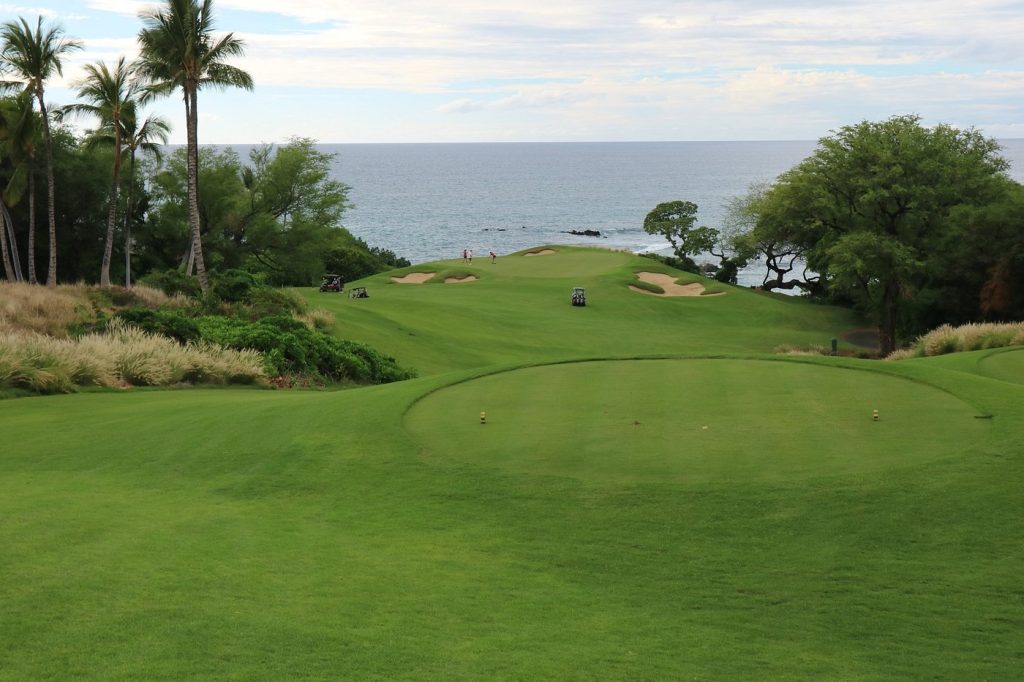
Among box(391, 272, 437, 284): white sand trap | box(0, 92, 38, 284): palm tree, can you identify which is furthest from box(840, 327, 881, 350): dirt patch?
box(0, 92, 38, 284): palm tree

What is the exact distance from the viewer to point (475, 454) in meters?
11.0

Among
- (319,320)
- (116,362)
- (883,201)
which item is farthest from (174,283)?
A: (883,201)

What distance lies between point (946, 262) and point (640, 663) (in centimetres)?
4153

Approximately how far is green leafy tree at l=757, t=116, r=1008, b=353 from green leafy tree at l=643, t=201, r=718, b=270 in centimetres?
2455

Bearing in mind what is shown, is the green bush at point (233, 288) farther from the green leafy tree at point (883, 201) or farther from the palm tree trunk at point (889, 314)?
the palm tree trunk at point (889, 314)

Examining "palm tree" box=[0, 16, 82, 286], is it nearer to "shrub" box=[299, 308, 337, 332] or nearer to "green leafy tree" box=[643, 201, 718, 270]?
"shrub" box=[299, 308, 337, 332]

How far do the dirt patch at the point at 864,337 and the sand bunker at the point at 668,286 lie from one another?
7.58 metres

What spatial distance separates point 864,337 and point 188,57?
3486cm

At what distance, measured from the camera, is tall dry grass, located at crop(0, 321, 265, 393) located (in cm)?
1706

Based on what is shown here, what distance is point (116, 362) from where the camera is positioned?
1889 cm

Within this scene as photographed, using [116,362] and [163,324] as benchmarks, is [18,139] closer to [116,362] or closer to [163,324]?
[163,324]

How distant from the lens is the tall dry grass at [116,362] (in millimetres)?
17062

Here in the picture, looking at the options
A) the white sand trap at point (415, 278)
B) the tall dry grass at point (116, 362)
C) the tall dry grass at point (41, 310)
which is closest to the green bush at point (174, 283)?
the tall dry grass at point (41, 310)

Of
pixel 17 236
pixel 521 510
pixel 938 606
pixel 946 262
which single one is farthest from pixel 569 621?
pixel 17 236
